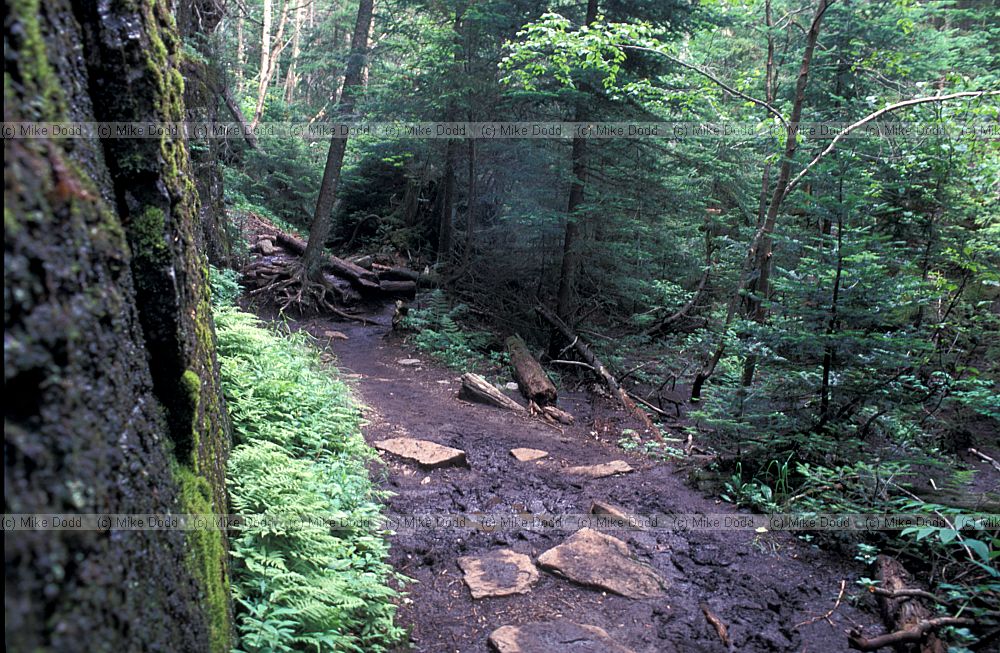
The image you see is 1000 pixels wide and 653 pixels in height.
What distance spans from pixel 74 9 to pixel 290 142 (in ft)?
68.9

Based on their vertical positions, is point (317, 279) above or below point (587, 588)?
above

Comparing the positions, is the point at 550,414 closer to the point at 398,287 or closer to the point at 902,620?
the point at 902,620

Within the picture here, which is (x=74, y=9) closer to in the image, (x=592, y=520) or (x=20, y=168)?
(x=20, y=168)

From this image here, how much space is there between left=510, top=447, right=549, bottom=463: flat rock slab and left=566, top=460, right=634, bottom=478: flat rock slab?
1.41 ft

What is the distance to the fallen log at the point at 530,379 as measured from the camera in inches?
368

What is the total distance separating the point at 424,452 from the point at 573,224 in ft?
22.3

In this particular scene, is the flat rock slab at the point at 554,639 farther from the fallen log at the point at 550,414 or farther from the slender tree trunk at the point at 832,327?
the fallen log at the point at 550,414

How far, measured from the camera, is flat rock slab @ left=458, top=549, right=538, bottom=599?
429 centimetres

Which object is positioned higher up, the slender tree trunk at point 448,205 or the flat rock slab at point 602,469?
the slender tree trunk at point 448,205

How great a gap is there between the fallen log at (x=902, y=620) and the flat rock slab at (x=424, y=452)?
Answer: 12.3 feet

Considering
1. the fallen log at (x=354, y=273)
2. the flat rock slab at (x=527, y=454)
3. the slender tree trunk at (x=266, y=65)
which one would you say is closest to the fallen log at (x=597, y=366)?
the flat rock slab at (x=527, y=454)

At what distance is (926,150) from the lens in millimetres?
7832

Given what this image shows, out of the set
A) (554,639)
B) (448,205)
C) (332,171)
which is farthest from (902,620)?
(448,205)

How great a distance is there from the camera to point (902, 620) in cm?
385
